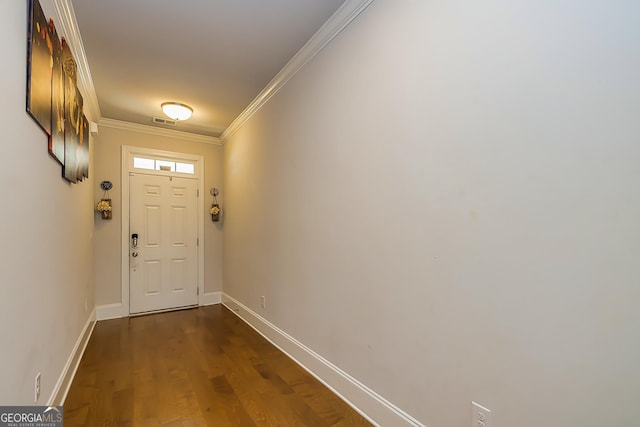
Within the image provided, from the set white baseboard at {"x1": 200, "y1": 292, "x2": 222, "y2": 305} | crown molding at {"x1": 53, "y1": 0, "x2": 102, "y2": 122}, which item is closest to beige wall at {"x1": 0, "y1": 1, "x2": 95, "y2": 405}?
crown molding at {"x1": 53, "y1": 0, "x2": 102, "y2": 122}

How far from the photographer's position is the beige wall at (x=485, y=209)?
0.95m

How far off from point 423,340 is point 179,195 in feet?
13.4

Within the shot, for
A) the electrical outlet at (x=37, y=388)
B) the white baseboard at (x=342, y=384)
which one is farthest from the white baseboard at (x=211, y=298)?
the electrical outlet at (x=37, y=388)

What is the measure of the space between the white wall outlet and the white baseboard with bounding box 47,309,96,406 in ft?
7.49

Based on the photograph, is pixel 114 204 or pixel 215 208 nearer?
pixel 114 204

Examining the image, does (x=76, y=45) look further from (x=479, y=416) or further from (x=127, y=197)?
(x=479, y=416)

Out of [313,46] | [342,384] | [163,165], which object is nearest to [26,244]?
[342,384]

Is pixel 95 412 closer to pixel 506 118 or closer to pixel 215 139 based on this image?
pixel 506 118

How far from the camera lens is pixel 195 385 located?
2229mm

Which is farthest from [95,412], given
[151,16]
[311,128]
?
[151,16]

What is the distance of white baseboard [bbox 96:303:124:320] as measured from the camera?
12.8 ft

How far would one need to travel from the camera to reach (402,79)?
5.43 feet

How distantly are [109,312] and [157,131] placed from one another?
102 inches
